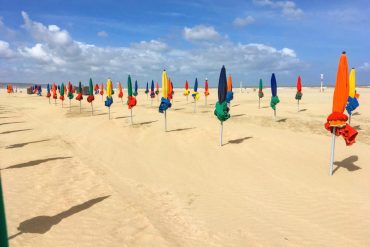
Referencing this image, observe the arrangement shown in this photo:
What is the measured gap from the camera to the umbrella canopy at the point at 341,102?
866cm

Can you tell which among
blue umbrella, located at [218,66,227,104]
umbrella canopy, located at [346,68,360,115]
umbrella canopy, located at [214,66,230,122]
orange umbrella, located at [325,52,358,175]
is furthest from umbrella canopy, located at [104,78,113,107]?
orange umbrella, located at [325,52,358,175]

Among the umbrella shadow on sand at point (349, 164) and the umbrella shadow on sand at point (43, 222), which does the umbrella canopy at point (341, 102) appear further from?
the umbrella shadow on sand at point (43, 222)

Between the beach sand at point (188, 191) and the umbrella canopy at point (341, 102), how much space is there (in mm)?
1440

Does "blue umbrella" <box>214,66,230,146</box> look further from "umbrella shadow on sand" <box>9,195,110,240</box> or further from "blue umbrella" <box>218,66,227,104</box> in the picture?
"umbrella shadow on sand" <box>9,195,110,240</box>

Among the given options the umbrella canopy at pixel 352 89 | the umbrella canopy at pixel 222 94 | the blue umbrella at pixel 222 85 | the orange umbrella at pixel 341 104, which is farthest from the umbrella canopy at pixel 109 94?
the orange umbrella at pixel 341 104

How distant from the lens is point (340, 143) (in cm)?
1380

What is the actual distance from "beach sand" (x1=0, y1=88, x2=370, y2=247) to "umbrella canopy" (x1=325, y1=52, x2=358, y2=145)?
1.44m

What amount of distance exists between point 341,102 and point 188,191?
4829mm

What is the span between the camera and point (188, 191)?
8.61 metres

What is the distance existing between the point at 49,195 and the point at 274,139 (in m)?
10.0

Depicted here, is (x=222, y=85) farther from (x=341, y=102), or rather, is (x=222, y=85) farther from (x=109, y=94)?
(x=109, y=94)

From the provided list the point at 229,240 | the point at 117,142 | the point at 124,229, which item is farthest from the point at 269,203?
the point at 117,142

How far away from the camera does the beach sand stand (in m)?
6.13

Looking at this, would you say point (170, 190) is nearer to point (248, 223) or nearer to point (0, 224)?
point (248, 223)
